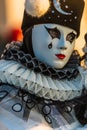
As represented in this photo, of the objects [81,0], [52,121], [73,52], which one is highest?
[81,0]

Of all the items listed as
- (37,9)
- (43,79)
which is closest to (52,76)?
(43,79)

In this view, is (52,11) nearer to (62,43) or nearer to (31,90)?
(62,43)

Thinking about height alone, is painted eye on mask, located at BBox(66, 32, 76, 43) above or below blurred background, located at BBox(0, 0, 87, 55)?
Answer: above

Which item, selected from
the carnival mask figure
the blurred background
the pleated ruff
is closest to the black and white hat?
the carnival mask figure

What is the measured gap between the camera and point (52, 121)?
1089 mm

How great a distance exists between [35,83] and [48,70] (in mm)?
69

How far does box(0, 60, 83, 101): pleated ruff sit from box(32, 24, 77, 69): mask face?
2.0 inches

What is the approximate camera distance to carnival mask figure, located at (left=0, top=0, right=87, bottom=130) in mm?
1078

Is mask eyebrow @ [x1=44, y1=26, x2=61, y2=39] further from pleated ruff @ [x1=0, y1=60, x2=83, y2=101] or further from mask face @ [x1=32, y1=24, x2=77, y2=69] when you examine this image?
pleated ruff @ [x1=0, y1=60, x2=83, y2=101]

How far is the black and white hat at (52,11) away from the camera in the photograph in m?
1.11

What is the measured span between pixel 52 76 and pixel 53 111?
92 mm

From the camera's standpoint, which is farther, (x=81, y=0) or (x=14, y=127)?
(x=81, y=0)

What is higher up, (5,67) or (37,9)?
(37,9)

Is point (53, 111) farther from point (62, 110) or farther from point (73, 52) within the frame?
point (73, 52)
